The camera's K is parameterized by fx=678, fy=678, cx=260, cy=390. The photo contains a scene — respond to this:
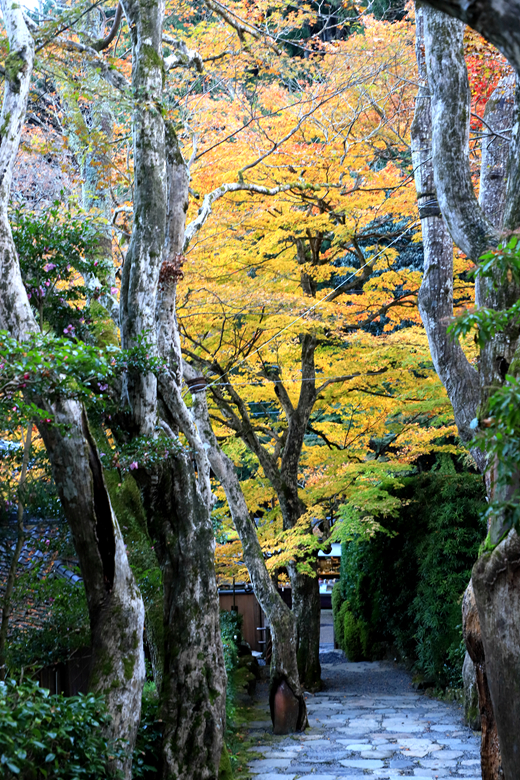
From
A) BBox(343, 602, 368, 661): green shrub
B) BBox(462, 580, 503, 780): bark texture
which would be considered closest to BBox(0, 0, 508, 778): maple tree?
BBox(462, 580, 503, 780): bark texture

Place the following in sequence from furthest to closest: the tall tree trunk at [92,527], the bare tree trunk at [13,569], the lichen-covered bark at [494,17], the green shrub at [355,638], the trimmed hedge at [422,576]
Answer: the green shrub at [355,638]
the trimmed hedge at [422,576]
the bare tree trunk at [13,569]
the tall tree trunk at [92,527]
the lichen-covered bark at [494,17]

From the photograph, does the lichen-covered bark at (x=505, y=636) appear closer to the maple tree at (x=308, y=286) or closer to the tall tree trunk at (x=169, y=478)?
the tall tree trunk at (x=169, y=478)

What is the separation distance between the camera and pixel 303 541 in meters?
12.0

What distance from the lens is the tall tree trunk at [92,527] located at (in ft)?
15.9

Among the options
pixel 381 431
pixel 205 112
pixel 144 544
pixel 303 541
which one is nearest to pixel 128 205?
pixel 205 112

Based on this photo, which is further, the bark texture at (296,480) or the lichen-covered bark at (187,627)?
the bark texture at (296,480)

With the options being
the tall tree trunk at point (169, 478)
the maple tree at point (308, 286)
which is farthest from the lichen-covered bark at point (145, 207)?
the maple tree at point (308, 286)

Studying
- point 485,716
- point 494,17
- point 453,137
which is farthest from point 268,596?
point 494,17

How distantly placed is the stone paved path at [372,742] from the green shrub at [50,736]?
12.9ft

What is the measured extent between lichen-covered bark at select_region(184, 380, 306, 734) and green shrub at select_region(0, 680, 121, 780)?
222 inches

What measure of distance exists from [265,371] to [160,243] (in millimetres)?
7654

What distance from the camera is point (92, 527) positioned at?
4922 mm

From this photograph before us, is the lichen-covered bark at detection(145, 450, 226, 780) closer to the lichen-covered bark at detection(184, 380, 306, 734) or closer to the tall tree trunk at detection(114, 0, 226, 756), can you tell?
the tall tree trunk at detection(114, 0, 226, 756)

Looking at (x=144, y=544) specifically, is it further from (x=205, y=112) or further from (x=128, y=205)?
(x=205, y=112)
